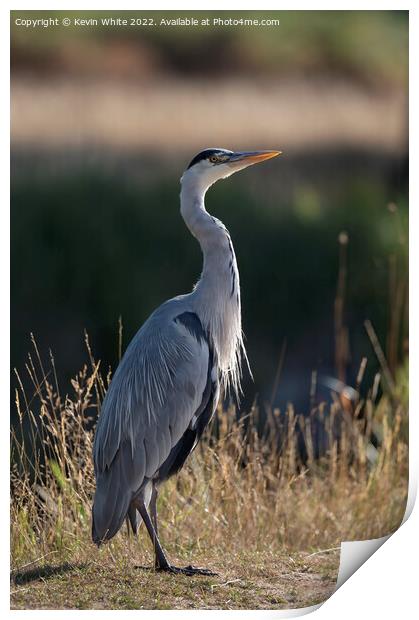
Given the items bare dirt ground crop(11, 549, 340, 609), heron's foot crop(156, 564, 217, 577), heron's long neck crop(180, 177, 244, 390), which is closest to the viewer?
bare dirt ground crop(11, 549, 340, 609)

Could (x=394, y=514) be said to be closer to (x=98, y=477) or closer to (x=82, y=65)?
(x=98, y=477)

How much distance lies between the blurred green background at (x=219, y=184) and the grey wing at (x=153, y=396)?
0.32 meters

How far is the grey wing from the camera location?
3.31 metres

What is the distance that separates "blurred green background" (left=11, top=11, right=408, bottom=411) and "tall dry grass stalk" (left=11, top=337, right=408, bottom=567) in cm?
21

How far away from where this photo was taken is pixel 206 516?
3643 millimetres

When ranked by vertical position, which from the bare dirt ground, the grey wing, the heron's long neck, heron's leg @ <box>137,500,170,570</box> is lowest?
the bare dirt ground

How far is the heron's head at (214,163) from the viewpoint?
3.34 m

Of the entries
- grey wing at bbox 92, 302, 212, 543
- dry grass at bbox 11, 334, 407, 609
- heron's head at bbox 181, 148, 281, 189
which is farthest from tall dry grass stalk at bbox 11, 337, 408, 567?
heron's head at bbox 181, 148, 281, 189

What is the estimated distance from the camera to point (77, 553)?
334cm

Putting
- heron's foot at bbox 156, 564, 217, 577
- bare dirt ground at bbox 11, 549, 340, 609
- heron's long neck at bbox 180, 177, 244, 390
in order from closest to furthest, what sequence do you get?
bare dirt ground at bbox 11, 549, 340, 609
heron's foot at bbox 156, 564, 217, 577
heron's long neck at bbox 180, 177, 244, 390

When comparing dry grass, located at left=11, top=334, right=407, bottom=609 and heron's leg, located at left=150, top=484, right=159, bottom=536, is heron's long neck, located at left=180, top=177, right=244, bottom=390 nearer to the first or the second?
→ dry grass, located at left=11, top=334, right=407, bottom=609

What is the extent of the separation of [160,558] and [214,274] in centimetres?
83

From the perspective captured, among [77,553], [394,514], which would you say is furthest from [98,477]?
[394,514]

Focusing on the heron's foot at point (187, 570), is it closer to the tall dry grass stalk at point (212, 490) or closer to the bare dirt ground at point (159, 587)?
the bare dirt ground at point (159, 587)
